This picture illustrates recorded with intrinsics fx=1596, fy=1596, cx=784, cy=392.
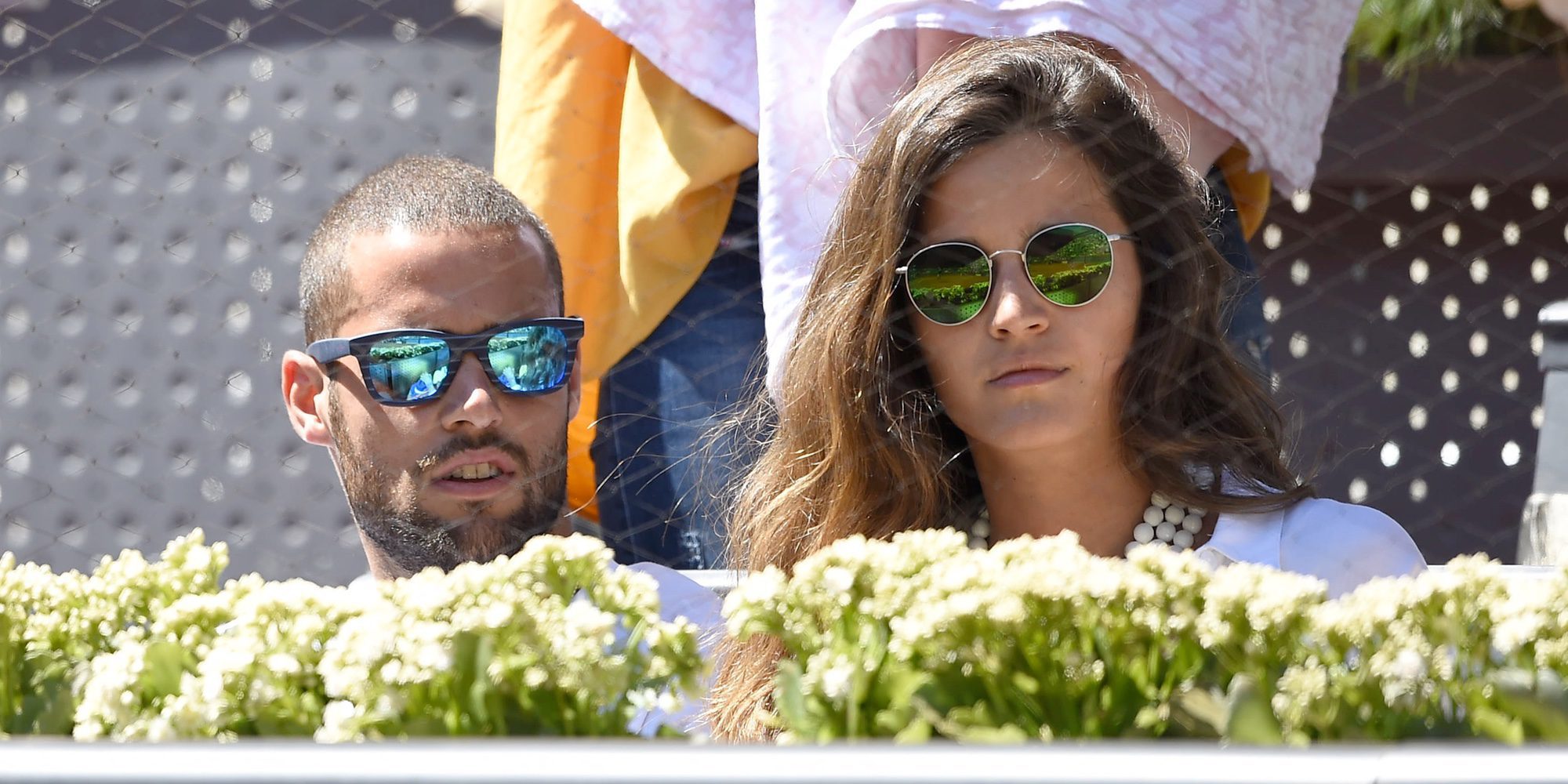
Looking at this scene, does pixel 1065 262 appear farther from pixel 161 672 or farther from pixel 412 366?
pixel 161 672

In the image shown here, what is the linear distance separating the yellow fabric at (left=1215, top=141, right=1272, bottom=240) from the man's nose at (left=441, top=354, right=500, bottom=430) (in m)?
0.76

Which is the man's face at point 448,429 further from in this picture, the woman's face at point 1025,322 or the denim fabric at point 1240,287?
the denim fabric at point 1240,287

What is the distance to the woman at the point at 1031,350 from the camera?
1208 millimetres

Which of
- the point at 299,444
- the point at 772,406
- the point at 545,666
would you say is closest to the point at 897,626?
the point at 545,666

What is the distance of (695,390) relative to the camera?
162 cm

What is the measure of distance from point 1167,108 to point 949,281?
36 centimetres

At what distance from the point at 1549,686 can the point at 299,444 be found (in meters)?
2.27

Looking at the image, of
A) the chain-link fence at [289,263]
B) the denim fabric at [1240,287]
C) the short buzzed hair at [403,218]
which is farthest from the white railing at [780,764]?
the chain-link fence at [289,263]

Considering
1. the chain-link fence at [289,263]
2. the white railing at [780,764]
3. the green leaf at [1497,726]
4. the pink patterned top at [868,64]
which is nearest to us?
the white railing at [780,764]

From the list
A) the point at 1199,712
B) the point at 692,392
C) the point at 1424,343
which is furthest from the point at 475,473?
the point at 1424,343

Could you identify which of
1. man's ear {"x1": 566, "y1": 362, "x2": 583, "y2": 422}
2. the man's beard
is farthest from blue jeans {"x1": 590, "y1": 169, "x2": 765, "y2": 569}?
the man's beard

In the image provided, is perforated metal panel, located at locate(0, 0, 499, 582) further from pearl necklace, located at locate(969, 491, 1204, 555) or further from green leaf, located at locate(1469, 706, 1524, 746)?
green leaf, located at locate(1469, 706, 1524, 746)

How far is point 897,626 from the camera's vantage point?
704mm

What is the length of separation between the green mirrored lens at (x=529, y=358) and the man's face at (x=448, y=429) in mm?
14
